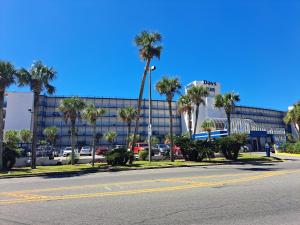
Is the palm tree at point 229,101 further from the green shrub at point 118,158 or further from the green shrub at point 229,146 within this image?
the green shrub at point 118,158

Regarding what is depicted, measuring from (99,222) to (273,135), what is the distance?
64.4 metres

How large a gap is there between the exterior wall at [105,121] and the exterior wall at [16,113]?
4.02m

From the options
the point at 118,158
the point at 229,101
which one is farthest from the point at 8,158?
the point at 229,101

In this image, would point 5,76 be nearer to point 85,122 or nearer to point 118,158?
point 118,158

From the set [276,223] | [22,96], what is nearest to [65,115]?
[276,223]

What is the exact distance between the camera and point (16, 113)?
9600cm

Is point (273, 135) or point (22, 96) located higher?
point (22, 96)

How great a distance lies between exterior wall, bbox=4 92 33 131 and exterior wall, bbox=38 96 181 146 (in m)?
4.02

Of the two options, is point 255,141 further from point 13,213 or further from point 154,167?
point 13,213

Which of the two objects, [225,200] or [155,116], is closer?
A: [225,200]

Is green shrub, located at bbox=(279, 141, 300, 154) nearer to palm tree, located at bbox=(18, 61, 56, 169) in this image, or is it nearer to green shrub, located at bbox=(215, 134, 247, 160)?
green shrub, located at bbox=(215, 134, 247, 160)

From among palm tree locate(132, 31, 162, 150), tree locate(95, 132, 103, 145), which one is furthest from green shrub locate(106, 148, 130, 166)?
tree locate(95, 132, 103, 145)

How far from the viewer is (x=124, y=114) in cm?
5931

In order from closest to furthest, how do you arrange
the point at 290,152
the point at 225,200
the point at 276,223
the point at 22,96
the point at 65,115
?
1. the point at 276,223
2. the point at 225,200
3. the point at 65,115
4. the point at 290,152
5. the point at 22,96
